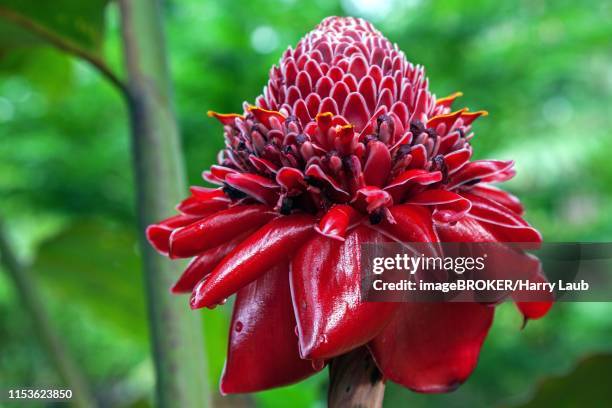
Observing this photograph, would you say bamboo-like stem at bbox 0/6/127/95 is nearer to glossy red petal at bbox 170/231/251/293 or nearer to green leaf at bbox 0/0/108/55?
green leaf at bbox 0/0/108/55

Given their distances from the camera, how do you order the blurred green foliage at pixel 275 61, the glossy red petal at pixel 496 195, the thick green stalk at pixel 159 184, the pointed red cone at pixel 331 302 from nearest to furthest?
the pointed red cone at pixel 331 302 < the glossy red petal at pixel 496 195 < the thick green stalk at pixel 159 184 < the blurred green foliage at pixel 275 61

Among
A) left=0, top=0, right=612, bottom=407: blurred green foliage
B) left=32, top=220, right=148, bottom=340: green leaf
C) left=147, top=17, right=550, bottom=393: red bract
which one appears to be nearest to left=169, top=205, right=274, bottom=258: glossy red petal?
left=147, top=17, right=550, bottom=393: red bract

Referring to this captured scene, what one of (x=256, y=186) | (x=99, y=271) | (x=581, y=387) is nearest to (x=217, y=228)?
(x=256, y=186)

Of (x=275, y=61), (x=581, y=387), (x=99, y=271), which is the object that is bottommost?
(x=581, y=387)

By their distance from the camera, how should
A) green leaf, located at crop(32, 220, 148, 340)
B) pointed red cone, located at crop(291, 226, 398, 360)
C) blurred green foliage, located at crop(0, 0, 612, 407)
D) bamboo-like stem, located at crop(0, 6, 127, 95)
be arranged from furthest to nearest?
blurred green foliage, located at crop(0, 0, 612, 407) → green leaf, located at crop(32, 220, 148, 340) → bamboo-like stem, located at crop(0, 6, 127, 95) → pointed red cone, located at crop(291, 226, 398, 360)

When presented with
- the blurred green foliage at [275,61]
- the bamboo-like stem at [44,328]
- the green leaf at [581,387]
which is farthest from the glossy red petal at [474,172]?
the blurred green foliage at [275,61]

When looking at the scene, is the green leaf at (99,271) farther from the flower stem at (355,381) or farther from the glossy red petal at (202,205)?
the flower stem at (355,381)

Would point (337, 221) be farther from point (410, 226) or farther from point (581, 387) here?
point (581, 387)
